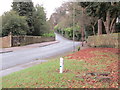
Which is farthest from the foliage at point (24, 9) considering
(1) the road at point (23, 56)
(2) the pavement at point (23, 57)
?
(1) the road at point (23, 56)

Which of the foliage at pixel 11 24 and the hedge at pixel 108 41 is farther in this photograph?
the foliage at pixel 11 24

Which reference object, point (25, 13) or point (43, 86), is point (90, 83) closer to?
point (43, 86)

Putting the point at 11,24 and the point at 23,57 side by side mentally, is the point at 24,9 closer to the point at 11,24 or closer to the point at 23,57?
the point at 11,24

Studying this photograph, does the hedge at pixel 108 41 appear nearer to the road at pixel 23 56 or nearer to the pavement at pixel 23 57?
the pavement at pixel 23 57

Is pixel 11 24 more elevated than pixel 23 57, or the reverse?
pixel 11 24

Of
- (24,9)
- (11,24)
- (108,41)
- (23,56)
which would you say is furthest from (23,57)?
(24,9)

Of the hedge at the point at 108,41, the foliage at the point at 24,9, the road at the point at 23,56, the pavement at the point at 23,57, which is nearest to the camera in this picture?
the pavement at the point at 23,57

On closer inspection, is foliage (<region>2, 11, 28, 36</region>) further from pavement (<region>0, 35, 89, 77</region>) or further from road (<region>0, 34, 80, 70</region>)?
road (<region>0, 34, 80, 70</region>)

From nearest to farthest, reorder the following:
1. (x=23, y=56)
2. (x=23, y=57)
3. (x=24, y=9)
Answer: (x=23, y=57) < (x=23, y=56) < (x=24, y=9)

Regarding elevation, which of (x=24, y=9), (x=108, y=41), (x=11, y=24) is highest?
(x=24, y=9)

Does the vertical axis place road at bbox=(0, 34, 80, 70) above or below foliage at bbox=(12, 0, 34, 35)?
below

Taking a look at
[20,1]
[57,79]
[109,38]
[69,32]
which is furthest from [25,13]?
[57,79]

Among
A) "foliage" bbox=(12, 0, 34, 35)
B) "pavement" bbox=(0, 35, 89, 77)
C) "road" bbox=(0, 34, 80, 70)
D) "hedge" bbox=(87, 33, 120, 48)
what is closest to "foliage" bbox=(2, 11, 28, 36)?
"foliage" bbox=(12, 0, 34, 35)

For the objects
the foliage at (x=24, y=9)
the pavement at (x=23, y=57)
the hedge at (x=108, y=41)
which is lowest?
the pavement at (x=23, y=57)
